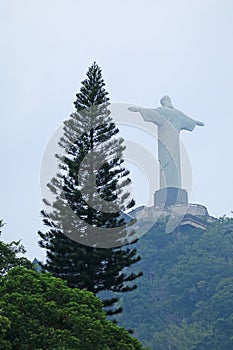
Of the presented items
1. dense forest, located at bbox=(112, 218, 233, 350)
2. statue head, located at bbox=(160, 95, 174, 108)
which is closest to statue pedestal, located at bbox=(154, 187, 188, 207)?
dense forest, located at bbox=(112, 218, 233, 350)

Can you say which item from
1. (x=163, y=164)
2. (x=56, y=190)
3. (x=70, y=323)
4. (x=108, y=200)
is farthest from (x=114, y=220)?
(x=163, y=164)

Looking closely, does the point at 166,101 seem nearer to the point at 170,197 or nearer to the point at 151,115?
the point at 151,115

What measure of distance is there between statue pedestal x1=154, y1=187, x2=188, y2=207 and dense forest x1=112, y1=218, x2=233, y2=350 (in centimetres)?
235

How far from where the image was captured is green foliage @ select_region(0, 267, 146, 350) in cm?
986

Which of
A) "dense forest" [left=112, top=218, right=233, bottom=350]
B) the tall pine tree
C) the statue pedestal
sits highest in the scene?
the statue pedestal

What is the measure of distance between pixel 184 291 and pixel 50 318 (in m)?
30.2

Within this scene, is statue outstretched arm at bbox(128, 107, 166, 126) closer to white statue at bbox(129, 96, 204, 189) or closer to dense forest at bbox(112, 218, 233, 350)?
white statue at bbox(129, 96, 204, 189)

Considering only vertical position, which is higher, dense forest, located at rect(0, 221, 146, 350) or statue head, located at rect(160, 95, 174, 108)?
statue head, located at rect(160, 95, 174, 108)

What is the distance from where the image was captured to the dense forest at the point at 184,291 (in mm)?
33156

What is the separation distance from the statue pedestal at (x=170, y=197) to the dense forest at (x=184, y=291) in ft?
7.70

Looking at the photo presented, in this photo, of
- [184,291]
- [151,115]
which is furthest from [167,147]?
[184,291]

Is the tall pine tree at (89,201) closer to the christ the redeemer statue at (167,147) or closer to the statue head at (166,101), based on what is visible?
the christ the redeemer statue at (167,147)

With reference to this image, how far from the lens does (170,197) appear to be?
47.2 m

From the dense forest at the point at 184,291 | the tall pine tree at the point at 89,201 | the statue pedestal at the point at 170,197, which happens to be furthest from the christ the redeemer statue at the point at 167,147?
the tall pine tree at the point at 89,201
